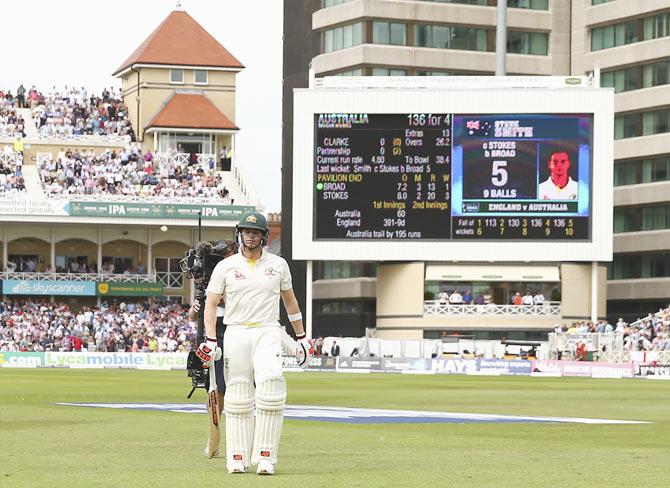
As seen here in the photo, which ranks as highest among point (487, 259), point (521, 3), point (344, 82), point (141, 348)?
point (521, 3)

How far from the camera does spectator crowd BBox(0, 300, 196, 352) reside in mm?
65000

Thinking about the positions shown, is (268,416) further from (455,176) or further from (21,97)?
(21,97)

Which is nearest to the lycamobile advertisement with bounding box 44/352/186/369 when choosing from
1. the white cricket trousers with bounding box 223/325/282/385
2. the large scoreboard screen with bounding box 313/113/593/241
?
the large scoreboard screen with bounding box 313/113/593/241

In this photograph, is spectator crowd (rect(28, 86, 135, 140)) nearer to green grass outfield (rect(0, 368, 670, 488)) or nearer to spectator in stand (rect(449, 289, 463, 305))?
spectator in stand (rect(449, 289, 463, 305))

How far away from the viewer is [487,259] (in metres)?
61.8

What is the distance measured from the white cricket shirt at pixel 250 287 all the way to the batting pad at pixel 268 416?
1.88 ft

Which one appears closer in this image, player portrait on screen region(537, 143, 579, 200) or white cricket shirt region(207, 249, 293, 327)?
white cricket shirt region(207, 249, 293, 327)

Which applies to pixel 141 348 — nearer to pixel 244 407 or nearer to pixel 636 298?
pixel 636 298

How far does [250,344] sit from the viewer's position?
1321 cm

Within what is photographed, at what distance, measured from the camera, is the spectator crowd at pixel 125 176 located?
7619 centimetres

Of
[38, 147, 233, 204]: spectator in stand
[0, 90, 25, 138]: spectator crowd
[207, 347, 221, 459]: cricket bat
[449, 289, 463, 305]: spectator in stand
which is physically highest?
[0, 90, 25, 138]: spectator crowd

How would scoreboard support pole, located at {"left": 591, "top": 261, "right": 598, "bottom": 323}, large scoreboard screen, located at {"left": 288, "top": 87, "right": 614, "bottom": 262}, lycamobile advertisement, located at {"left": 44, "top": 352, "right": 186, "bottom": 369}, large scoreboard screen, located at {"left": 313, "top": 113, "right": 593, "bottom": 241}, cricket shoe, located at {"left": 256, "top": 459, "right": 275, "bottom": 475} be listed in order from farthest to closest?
scoreboard support pole, located at {"left": 591, "top": 261, "right": 598, "bottom": 323}, large scoreboard screen, located at {"left": 288, "top": 87, "right": 614, "bottom": 262}, large scoreboard screen, located at {"left": 313, "top": 113, "right": 593, "bottom": 241}, lycamobile advertisement, located at {"left": 44, "top": 352, "right": 186, "bottom": 369}, cricket shoe, located at {"left": 256, "top": 459, "right": 275, "bottom": 475}

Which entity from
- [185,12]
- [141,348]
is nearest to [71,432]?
[141,348]

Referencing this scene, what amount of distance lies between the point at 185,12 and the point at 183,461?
84631 mm
